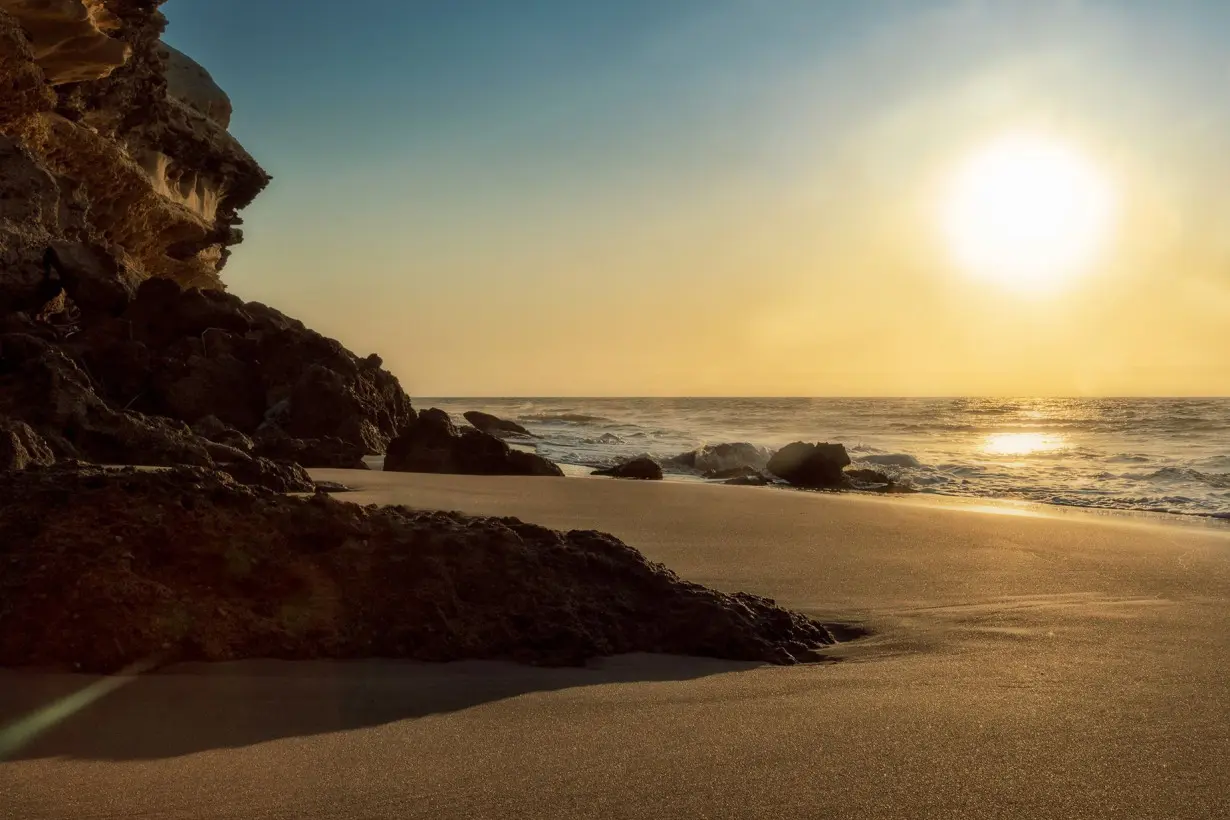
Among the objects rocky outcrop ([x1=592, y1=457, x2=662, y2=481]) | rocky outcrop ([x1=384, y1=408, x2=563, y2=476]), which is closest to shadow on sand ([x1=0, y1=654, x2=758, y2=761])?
rocky outcrop ([x1=384, y1=408, x2=563, y2=476])

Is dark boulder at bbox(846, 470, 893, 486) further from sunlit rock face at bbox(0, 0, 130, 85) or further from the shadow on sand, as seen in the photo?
sunlit rock face at bbox(0, 0, 130, 85)

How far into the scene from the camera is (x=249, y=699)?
85.5 inches

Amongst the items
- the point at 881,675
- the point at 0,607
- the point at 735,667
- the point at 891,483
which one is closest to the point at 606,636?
the point at 735,667

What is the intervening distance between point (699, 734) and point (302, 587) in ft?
3.91

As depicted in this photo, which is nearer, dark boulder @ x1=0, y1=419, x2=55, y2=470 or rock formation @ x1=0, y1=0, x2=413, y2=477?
dark boulder @ x1=0, y1=419, x2=55, y2=470

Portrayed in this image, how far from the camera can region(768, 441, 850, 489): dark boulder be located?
1238 cm

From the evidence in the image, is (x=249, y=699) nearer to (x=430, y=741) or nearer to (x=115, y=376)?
(x=430, y=741)

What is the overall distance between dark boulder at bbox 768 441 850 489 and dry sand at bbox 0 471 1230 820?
8999 millimetres

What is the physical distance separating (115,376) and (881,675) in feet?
32.0

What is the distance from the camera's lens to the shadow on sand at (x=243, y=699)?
1.93 m

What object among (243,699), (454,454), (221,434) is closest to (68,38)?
(221,434)

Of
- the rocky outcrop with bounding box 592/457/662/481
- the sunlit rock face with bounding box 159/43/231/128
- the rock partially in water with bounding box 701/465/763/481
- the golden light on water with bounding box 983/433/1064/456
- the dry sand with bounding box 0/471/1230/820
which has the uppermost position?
the sunlit rock face with bounding box 159/43/231/128

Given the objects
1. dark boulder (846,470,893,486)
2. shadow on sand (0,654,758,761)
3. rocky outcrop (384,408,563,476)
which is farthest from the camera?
dark boulder (846,470,893,486)

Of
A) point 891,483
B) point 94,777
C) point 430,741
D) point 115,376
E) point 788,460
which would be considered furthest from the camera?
point 788,460
